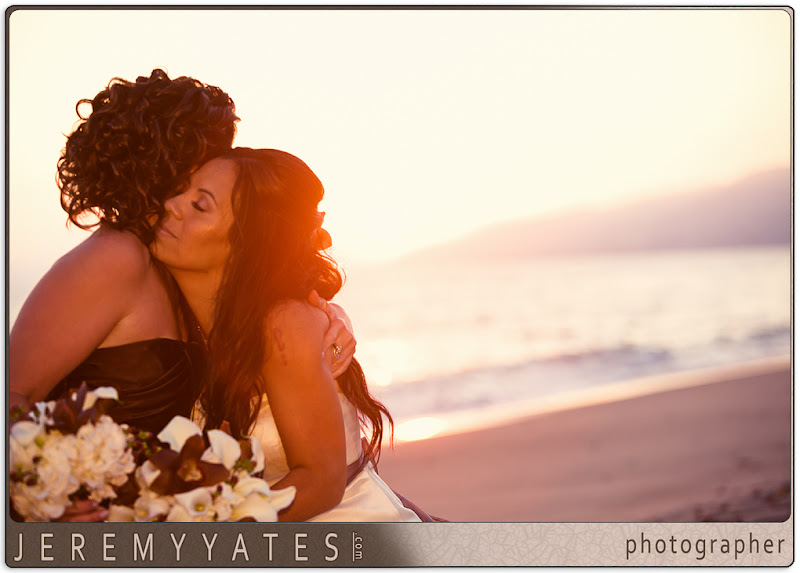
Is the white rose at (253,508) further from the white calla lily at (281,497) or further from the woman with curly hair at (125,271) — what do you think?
the woman with curly hair at (125,271)

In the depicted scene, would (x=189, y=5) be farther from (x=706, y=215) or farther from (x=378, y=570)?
(x=706, y=215)

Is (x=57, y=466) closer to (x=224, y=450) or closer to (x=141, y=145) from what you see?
(x=224, y=450)

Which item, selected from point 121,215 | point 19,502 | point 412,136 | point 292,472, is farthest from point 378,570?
point 412,136

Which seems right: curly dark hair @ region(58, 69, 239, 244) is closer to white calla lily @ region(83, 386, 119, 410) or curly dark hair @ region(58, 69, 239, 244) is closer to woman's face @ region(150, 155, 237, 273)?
woman's face @ region(150, 155, 237, 273)

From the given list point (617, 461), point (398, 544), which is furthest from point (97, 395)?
point (617, 461)

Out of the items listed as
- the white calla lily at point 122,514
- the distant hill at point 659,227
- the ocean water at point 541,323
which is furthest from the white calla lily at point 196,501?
the ocean water at point 541,323

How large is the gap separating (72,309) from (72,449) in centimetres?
43

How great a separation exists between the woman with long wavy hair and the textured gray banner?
4.6 inches

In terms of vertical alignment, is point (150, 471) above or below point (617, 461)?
above

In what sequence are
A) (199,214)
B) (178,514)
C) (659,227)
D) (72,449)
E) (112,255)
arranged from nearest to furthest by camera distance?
(72,449) < (178,514) < (112,255) < (199,214) < (659,227)

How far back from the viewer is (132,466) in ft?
8.06

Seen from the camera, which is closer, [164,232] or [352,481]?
[164,232]

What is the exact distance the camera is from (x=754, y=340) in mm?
6539

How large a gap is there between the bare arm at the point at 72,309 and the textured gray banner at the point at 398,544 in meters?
→ 0.54
